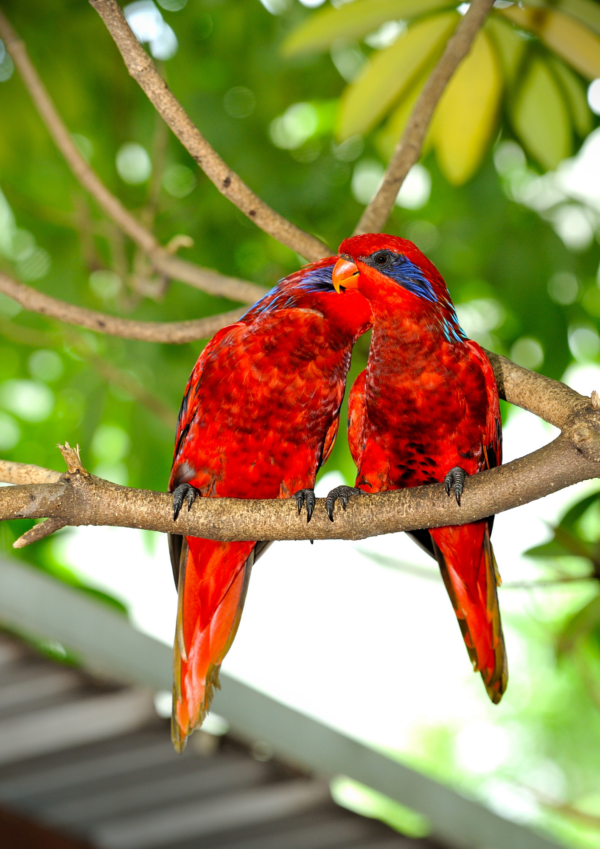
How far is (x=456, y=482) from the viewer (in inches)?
36.1

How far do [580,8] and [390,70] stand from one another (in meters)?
0.37

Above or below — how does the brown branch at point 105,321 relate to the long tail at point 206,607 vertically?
above

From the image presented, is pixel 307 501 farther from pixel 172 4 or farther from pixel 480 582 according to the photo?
pixel 172 4

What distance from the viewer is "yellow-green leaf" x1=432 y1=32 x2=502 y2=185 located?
1623 millimetres

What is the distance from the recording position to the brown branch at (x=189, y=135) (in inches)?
41.6

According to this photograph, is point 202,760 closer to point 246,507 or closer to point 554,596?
point 246,507

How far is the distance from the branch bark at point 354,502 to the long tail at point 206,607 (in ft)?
0.80

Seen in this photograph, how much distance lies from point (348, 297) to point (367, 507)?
29 centimetres

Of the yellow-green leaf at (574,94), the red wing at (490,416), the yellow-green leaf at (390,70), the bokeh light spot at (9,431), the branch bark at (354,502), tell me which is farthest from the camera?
the bokeh light spot at (9,431)

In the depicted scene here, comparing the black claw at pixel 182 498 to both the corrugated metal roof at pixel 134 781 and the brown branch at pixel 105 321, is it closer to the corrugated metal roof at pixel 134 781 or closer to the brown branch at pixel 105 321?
the brown branch at pixel 105 321

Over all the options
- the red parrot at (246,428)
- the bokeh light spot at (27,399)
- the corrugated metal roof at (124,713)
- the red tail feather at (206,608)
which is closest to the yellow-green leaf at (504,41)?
the red parrot at (246,428)

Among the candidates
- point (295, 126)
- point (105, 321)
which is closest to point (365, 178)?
point (295, 126)

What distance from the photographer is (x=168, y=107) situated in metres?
1.12

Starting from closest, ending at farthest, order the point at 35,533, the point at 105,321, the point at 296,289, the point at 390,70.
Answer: the point at 35,533, the point at 296,289, the point at 105,321, the point at 390,70
